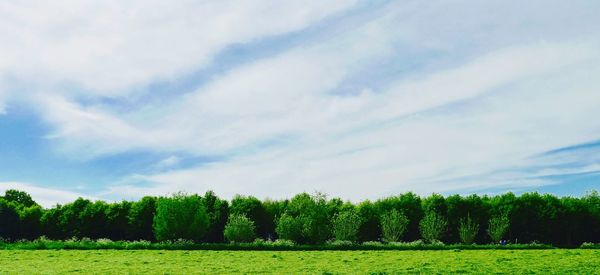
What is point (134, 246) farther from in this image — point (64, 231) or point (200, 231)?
point (64, 231)

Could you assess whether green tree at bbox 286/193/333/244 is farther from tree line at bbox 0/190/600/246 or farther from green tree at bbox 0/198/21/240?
green tree at bbox 0/198/21/240

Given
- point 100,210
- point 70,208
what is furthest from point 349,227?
point 70,208

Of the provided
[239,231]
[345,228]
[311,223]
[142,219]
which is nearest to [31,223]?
[142,219]

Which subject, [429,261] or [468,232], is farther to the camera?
[468,232]

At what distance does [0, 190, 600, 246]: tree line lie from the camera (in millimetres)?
58500

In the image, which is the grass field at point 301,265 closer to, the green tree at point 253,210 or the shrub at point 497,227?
the shrub at point 497,227

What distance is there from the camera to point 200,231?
191 feet

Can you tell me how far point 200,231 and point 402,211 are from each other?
24.2 m

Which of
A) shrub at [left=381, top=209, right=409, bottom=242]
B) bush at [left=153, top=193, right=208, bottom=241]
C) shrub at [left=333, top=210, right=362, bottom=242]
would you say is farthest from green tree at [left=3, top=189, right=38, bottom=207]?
shrub at [left=381, top=209, right=409, bottom=242]

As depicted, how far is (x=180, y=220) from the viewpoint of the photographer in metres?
57.4

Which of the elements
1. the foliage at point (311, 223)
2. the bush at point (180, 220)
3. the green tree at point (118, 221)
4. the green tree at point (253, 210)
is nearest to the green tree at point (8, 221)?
the green tree at point (118, 221)

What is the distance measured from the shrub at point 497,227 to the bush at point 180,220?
32.7 meters

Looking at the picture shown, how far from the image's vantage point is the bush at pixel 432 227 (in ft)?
203

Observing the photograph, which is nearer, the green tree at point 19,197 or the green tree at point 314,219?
the green tree at point 314,219
